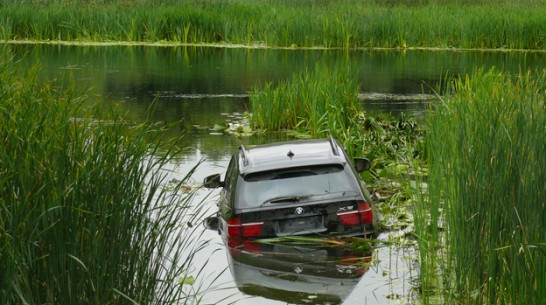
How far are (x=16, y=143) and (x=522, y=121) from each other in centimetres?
369

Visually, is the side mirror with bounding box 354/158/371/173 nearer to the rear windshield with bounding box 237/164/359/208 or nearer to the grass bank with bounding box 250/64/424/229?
the grass bank with bounding box 250/64/424/229

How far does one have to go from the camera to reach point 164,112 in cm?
2609

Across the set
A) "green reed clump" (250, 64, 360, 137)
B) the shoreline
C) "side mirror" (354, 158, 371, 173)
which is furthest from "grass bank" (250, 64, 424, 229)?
the shoreline

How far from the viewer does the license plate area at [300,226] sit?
10.6 metres

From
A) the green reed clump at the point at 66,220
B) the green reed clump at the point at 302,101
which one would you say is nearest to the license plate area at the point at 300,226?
the green reed clump at the point at 66,220

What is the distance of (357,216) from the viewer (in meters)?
10.6

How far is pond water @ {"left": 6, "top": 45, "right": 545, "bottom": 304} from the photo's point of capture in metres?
9.83

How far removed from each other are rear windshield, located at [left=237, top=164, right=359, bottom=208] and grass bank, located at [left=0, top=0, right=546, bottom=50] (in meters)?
33.9

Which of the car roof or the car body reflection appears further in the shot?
the car roof

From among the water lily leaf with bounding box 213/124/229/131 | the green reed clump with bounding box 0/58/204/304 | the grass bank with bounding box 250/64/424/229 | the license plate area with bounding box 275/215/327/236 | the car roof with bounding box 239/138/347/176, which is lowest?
the water lily leaf with bounding box 213/124/229/131

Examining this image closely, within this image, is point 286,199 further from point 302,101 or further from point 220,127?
point 220,127

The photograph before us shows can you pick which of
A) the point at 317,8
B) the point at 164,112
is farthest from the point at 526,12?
the point at 164,112

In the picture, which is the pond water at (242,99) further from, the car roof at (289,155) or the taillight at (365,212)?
the car roof at (289,155)

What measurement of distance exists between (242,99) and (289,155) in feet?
59.9
